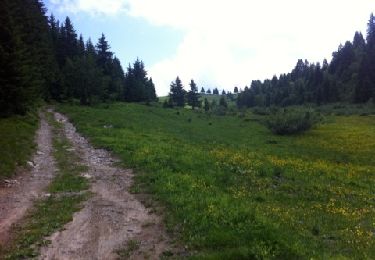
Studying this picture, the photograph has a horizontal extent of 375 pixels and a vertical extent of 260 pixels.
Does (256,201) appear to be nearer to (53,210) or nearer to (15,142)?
(53,210)

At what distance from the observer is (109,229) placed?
46.3 ft

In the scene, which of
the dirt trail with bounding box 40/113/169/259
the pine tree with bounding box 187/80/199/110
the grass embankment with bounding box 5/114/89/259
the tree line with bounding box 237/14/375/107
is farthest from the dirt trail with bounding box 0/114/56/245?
the pine tree with bounding box 187/80/199/110

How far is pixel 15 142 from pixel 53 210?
43.1 ft

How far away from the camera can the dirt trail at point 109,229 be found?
1217cm

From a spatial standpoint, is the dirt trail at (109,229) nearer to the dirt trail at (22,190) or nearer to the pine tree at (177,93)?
the dirt trail at (22,190)

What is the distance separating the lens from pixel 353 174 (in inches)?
1049

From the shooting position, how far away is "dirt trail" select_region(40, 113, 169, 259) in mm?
12172

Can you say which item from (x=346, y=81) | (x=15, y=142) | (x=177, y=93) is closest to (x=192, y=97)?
(x=177, y=93)

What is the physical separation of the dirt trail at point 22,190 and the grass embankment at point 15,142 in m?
0.57

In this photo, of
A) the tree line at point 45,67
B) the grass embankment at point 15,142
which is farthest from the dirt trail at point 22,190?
the tree line at point 45,67

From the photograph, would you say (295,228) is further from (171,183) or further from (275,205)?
(171,183)

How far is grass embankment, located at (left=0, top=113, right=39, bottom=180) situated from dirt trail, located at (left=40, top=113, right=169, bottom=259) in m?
4.82

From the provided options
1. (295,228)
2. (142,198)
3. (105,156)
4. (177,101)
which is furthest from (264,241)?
(177,101)

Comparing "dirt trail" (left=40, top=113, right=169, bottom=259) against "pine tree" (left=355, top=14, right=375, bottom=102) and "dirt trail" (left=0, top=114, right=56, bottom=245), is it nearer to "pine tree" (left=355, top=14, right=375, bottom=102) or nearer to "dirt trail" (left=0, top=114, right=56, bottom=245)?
"dirt trail" (left=0, top=114, right=56, bottom=245)
